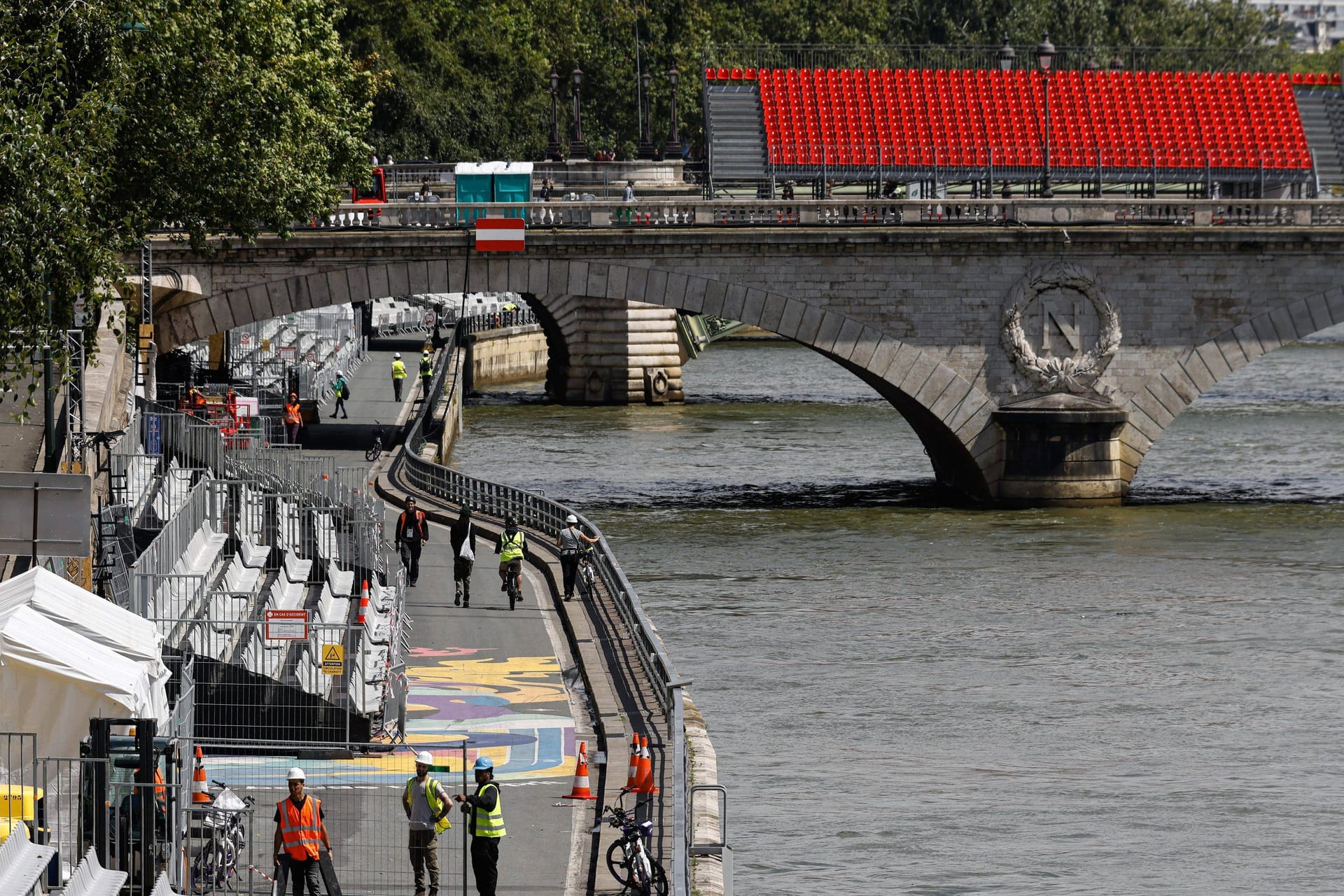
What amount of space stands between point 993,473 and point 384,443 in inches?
718

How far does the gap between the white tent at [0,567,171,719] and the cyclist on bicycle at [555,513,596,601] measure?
14.4m

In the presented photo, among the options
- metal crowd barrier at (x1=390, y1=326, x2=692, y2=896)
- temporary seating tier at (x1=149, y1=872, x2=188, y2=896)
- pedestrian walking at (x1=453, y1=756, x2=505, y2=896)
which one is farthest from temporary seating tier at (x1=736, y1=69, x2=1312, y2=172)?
temporary seating tier at (x1=149, y1=872, x2=188, y2=896)

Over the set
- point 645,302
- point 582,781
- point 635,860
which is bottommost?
point 582,781

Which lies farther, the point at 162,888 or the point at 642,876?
the point at 642,876

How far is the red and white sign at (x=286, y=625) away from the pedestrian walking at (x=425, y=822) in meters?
7.22

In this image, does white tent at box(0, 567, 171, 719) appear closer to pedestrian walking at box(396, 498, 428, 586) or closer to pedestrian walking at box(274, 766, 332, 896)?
pedestrian walking at box(274, 766, 332, 896)

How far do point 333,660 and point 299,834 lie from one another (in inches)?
316

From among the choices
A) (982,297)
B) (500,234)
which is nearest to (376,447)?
(500,234)

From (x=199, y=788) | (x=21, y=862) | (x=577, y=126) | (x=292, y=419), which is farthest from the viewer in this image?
(x=577, y=126)

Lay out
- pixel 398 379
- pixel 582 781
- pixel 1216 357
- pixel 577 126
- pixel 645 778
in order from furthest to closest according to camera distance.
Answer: pixel 577 126 < pixel 398 379 < pixel 1216 357 < pixel 582 781 < pixel 645 778

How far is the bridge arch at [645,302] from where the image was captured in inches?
1988

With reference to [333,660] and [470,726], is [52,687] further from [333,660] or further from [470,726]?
[470,726]

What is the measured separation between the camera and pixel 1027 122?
74812mm

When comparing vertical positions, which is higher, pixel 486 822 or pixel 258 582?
pixel 486 822
